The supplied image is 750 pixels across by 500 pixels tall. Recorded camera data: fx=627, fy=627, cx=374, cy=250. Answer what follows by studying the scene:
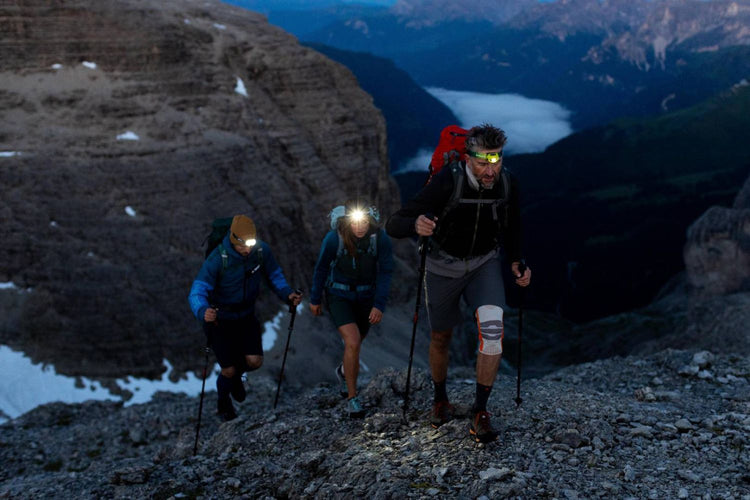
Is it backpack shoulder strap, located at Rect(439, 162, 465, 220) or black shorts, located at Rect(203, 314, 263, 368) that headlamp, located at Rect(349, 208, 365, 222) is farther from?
black shorts, located at Rect(203, 314, 263, 368)

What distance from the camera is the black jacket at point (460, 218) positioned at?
7.23 meters

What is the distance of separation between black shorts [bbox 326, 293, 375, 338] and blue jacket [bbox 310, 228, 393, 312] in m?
0.09

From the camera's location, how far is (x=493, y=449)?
748 centimetres

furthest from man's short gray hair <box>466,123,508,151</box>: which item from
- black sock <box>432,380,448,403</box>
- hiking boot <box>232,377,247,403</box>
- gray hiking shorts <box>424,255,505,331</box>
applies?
hiking boot <box>232,377,247,403</box>

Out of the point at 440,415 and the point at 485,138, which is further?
the point at 440,415

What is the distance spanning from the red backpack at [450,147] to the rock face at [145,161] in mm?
31032

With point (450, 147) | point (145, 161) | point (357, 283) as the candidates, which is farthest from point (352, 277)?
point (145, 161)

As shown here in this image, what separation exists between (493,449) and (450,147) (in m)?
3.66

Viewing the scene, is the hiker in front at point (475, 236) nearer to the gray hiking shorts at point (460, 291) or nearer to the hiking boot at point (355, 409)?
the gray hiking shorts at point (460, 291)

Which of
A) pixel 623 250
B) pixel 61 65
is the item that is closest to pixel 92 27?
pixel 61 65

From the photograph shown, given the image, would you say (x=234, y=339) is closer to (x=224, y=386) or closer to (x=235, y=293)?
(x=235, y=293)

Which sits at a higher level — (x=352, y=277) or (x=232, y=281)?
(x=352, y=277)

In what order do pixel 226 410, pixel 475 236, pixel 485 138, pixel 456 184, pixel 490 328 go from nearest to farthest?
pixel 485 138 < pixel 456 184 < pixel 490 328 < pixel 475 236 < pixel 226 410

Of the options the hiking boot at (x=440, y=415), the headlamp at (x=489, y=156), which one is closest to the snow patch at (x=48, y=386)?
the hiking boot at (x=440, y=415)
